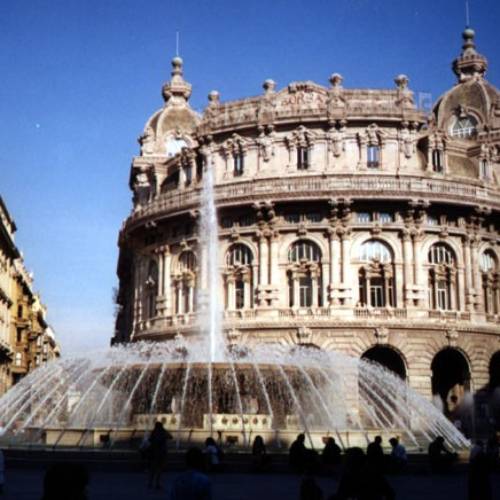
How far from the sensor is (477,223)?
153 ft

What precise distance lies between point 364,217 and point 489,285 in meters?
8.06

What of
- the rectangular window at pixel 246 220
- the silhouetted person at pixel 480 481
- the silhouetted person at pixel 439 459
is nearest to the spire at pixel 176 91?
the rectangular window at pixel 246 220

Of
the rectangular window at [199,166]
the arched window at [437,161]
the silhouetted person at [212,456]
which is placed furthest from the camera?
the rectangular window at [199,166]

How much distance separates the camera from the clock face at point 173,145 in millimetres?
58272

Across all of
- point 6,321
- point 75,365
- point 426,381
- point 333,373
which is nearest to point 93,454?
point 75,365

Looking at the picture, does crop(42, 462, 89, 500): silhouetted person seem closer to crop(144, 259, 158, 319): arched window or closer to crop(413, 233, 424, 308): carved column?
crop(413, 233, 424, 308): carved column

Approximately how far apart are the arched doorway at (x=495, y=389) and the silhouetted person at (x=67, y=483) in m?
39.5

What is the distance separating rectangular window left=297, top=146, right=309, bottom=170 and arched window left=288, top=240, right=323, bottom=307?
14.1ft

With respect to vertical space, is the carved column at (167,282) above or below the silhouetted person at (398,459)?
above

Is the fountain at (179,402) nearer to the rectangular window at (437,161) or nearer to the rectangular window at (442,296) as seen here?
the rectangular window at (442,296)

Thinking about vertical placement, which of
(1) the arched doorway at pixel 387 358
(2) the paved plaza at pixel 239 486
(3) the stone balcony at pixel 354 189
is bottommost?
(2) the paved plaza at pixel 239 486

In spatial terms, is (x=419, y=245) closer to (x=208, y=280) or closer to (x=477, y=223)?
(x=477, y=223)

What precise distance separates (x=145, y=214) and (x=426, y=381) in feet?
61.3

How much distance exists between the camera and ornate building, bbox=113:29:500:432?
43500mm
